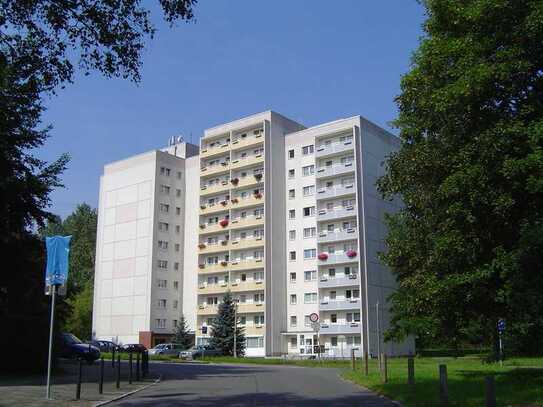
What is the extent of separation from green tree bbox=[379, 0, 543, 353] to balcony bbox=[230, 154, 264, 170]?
58.0 meters

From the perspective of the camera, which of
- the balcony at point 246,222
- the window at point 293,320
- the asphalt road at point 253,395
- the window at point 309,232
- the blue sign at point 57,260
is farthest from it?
the balcony at point 246,222

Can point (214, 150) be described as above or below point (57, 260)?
above

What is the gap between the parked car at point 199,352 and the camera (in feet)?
184

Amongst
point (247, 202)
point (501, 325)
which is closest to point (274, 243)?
point (247, 202)

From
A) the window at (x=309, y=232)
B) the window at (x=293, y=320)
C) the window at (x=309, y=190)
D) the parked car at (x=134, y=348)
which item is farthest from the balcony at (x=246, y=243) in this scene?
the parked car at (x=134, y=348)

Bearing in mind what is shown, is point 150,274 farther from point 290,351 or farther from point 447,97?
point 447,97

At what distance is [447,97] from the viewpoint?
15570 mm

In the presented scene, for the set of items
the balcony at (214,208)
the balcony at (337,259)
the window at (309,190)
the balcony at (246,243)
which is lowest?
the balcony at (337,259)

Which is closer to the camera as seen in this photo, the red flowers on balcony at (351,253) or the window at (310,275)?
the red flowers on balcony at (351,253)

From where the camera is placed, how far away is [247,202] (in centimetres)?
7675

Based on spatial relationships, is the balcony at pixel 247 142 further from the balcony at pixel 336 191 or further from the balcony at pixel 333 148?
the balcony at pixel 336 191

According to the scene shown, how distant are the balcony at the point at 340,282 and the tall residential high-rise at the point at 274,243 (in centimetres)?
12

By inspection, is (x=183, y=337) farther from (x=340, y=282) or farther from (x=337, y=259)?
(x=337, y=259)

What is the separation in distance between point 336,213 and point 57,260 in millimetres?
55659
